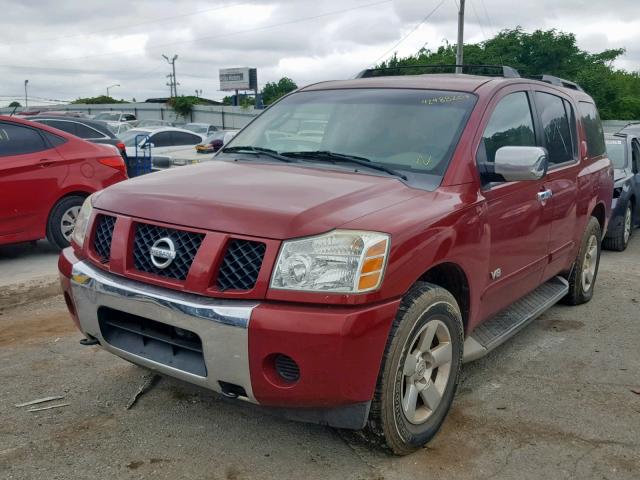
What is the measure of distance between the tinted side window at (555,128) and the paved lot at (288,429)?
1.40m

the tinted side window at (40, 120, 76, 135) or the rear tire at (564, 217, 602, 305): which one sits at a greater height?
the tinted side window at (40, 120, 76, 135)

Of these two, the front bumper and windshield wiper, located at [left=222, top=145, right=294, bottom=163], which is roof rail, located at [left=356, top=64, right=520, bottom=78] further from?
the front bumper

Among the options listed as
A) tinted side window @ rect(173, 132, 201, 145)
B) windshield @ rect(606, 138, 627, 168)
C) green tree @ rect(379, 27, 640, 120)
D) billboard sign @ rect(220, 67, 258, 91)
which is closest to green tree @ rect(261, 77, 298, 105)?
billboard sign @ rect(220, 67, 258, 91)

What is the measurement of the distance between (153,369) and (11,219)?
4637 mm

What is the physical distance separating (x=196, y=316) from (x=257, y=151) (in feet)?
5.23

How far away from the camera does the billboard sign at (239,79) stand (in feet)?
225

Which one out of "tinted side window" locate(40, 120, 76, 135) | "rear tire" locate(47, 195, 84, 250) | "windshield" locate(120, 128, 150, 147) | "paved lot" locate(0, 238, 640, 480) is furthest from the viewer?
"windshield" locate(120, 128, 150, 147)

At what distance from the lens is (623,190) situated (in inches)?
344

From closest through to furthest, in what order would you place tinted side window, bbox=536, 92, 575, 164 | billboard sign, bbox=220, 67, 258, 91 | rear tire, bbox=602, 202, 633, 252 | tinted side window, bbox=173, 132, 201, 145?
tinted side window, bbox=536, 92, 575, 164 < rear tire, bbox=602, 202, 633, 252 < tinted side window, bbox=173, 132, 201, 145 < billboard sign, bbox=220, 67, 258, 91

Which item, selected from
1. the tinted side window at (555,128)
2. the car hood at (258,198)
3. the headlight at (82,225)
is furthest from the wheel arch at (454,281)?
the headlight at (82,225)

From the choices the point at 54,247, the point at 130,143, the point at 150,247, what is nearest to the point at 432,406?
the point at 150,247

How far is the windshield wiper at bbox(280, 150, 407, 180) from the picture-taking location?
11.7 ft

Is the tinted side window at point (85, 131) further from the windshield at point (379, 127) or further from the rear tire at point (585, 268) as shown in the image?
the rear tire at point (585, 268)

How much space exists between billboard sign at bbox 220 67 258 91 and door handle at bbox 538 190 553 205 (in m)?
65.0
